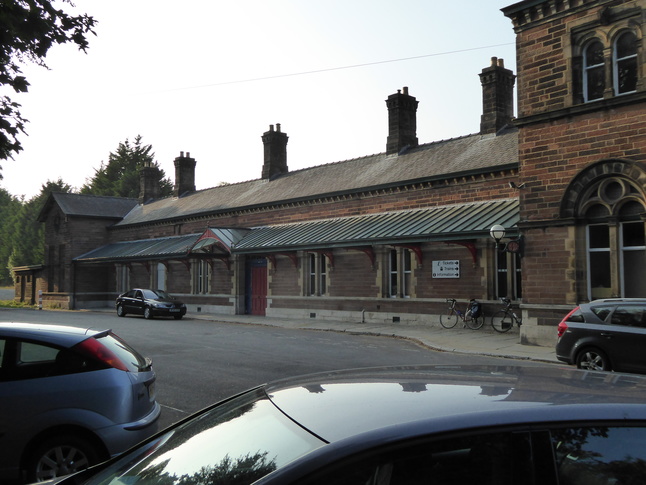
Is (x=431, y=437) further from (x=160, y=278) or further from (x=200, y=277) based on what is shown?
(x=160, y=278)

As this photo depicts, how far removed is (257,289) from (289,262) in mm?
3157

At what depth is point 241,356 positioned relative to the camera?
13852mm

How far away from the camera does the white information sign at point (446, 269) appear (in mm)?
20609

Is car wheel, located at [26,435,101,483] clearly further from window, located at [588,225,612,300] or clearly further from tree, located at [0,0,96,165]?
window, located at [588,225,612,300]

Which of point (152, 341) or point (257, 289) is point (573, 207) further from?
point (257, 289)

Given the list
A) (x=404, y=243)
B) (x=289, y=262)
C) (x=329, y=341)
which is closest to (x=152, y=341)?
(x=329, y=341)

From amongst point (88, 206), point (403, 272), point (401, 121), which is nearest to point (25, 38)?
point (403, 272)

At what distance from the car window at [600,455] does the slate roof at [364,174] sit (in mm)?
18553

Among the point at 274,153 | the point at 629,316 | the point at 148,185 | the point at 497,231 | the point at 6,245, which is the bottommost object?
the point at 629,316

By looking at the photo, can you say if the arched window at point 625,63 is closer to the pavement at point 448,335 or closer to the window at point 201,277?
the pavement at point 448,335

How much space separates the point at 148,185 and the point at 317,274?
83.4 feet

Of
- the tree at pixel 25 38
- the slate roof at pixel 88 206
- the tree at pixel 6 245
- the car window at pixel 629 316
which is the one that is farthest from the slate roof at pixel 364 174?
the tree at pixel 6 245

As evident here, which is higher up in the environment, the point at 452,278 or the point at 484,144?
the point at 484,144

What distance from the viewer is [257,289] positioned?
29.8m
